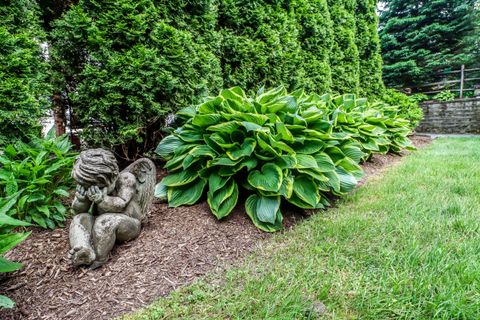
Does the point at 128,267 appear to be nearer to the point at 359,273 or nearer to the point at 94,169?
the point at 94,169

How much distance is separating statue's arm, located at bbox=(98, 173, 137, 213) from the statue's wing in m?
0.08

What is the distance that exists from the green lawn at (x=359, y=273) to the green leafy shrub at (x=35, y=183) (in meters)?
1.11

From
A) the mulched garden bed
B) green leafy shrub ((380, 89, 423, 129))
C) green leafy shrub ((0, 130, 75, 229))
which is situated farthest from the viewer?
green leafy shrub ((380, 89, 423, 129))

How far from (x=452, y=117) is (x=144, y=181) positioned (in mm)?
12448

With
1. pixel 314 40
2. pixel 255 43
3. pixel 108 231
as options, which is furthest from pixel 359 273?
pixel 314 40

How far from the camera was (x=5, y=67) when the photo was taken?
2.05 meters

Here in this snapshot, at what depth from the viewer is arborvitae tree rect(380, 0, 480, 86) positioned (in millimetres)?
11797

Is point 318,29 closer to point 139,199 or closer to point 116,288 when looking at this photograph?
point 139,199

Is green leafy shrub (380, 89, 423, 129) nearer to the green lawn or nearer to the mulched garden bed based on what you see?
the green lawn

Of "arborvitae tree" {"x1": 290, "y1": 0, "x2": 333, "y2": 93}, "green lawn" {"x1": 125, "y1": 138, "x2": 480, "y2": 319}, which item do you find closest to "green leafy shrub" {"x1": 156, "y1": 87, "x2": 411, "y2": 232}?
"green lawn" {"x1": 125, "y1": 138, "x2": 480, "y2": 319}

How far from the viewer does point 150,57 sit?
2.42 meters

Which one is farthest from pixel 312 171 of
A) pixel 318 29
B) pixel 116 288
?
pixel 318 29

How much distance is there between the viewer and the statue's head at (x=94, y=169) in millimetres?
1564

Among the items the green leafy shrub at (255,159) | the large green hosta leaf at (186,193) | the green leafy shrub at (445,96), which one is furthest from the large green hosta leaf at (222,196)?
the green leafy shrub at (445,96)
